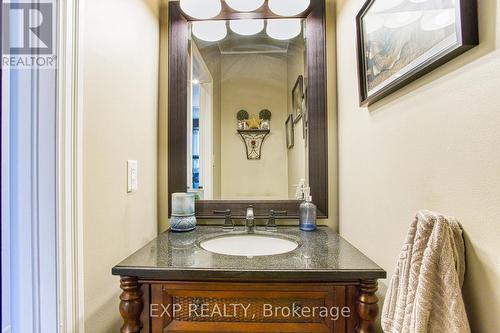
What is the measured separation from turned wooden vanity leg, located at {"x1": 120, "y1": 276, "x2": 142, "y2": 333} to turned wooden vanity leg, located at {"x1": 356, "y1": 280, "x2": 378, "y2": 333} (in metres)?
0.66

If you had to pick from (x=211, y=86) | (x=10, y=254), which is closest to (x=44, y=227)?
(x=10, y=254)

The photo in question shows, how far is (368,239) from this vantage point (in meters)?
1.01

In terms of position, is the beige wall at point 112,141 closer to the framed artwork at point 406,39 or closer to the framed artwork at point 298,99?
the framed artwork at point 298,99

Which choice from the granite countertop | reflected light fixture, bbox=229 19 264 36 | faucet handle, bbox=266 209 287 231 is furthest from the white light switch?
reflected light fixture, bbox=229 19 264 36

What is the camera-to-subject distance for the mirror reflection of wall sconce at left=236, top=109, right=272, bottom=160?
4.72ft

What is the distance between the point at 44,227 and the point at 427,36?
108cm

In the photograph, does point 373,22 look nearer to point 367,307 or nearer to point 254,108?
point 254,108

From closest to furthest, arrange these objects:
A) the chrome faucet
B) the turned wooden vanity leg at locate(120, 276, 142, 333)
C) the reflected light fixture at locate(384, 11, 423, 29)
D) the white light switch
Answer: the reflected light fixture at locate(384, 11, 423, 29), the turned wooden vanity leg at locate(120, 276, 142, 333), the white light switch, the chrome faucet

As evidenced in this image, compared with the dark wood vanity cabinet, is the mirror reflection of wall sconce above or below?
above

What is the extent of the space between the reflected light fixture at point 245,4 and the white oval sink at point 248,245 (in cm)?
113

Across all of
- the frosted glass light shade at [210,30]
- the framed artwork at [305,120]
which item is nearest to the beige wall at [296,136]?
the framed artwork at [305,120]

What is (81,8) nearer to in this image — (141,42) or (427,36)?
(141,42)

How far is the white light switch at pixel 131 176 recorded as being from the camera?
1046mm

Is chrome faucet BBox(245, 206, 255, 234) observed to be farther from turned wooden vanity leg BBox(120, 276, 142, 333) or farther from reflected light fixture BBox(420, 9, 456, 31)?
reflected light fixture BBox(420, 9, 456, 31)
